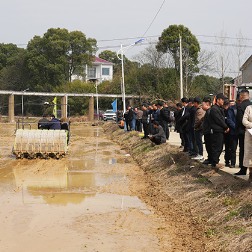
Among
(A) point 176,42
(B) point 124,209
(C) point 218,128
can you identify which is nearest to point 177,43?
A: (A) point 176,42

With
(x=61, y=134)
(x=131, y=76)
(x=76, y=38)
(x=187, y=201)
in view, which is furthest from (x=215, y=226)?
(x=76, y=38)

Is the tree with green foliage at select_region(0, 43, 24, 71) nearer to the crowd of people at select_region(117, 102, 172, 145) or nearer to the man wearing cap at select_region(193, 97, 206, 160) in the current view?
the crowd of people at select_region(117, 102, 172, 145)

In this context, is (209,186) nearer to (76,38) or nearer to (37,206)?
(37,206)

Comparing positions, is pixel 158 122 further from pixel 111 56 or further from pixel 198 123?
pixel 111 56

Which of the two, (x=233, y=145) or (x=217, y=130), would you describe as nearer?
(x=217, y=130)

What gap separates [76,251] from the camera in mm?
5340

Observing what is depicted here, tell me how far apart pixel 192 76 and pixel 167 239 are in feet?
141

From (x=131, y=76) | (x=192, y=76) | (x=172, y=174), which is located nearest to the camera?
(x=172, y=174)

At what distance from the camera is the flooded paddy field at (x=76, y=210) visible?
5.71 metres

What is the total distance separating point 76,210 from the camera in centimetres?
753

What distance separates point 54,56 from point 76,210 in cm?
5523

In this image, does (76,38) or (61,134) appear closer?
(61,134)

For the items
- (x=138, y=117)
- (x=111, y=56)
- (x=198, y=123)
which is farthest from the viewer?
(x=111, y=56)

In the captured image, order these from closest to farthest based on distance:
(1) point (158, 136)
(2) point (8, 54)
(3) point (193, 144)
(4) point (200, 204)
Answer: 1. (4) point (200, 204)
2. (3) point (193, 144)
3. (1) point (158, 136)
4. (2) point (8, 54)
